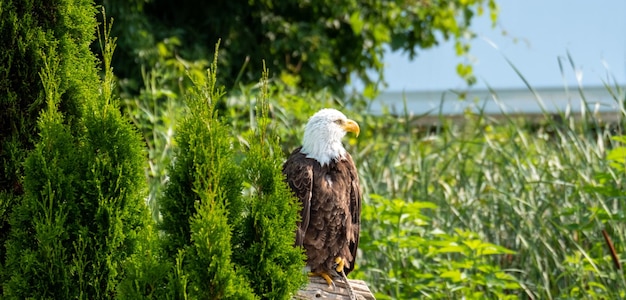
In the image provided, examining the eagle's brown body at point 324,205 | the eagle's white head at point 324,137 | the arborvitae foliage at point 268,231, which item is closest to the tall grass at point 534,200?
the eagle's brown body at point 324,205

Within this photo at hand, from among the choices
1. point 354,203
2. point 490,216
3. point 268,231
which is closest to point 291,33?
point 490,216

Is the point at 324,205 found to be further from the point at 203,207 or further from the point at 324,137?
the point at 203,207

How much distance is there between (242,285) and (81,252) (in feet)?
2.24

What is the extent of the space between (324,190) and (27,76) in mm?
1415

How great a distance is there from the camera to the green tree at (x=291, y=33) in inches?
389

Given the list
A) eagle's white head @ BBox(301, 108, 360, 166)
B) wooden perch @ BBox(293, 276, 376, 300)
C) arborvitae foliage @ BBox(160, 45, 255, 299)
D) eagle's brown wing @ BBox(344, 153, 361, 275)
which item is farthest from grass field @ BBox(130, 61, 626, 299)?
arborvitae foliage @ BBox(160, 45, 255, 299)

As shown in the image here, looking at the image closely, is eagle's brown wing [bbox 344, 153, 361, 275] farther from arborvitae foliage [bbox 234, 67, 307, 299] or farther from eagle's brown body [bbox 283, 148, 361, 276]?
arborvitae foliage [bbox 234, 67, 307, 299]

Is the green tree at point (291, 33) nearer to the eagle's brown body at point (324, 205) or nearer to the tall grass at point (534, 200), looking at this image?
the tall grass at point (534, 200)

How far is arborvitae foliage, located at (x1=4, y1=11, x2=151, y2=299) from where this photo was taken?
3.85 meters

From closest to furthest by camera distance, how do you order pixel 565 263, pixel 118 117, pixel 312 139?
pixel 118 117 < pixel 312 139 < pixel 565 263

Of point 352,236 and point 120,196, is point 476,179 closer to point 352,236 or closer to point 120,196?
point 352,236

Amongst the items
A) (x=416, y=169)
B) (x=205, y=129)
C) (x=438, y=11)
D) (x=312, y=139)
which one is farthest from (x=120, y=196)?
(x=438, y=11)

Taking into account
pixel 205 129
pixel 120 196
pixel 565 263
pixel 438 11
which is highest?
pixel 438 11

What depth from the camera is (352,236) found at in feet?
14.6
